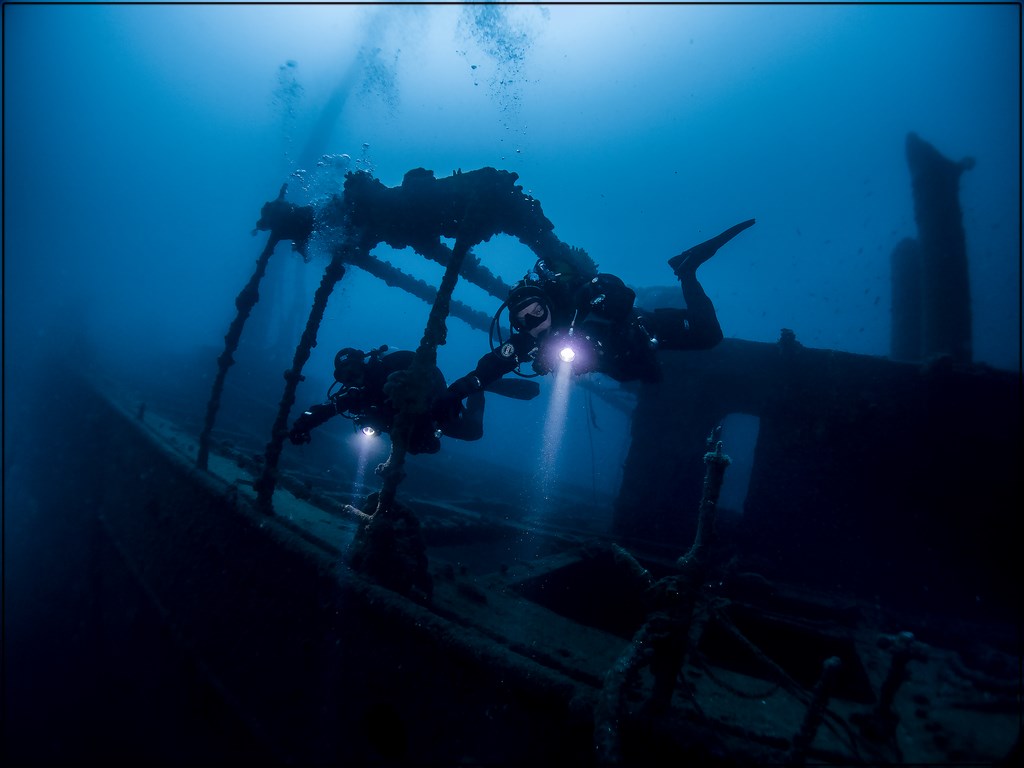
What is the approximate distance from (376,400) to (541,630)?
2.77 metres

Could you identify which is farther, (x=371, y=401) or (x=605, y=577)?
(x=605, y=577)

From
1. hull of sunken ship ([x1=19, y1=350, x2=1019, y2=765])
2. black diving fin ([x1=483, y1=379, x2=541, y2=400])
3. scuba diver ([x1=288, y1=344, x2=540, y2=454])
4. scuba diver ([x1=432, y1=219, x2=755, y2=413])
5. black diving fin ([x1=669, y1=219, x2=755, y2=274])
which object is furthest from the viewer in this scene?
black diving fin ([x1=669, y1=219, x2=755, y2=274])

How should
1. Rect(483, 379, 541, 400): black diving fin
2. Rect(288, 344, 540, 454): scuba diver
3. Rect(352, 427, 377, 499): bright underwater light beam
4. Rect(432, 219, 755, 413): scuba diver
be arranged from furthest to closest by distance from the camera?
1. Rect(352, 427, 377, 499): bright underwater light beam
2. Rect(483, 379, 541, 400): black diving fin
3. Rect(288, 344, 540, 454): scuba diver
4. Rect(432, 219, 755, 413): scuba diver

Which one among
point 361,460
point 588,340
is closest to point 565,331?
point 588,340

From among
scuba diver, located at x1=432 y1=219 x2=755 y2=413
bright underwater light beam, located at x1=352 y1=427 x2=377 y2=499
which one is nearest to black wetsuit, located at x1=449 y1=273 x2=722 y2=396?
scuba diver, located at x1=432 y1=219 x2=755 y2=413

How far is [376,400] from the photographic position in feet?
16.0

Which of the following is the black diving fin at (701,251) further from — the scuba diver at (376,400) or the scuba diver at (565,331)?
the scuba diver at (376,400)

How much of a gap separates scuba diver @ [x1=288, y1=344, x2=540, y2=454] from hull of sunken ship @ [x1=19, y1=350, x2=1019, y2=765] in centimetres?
86

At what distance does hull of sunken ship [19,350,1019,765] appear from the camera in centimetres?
244

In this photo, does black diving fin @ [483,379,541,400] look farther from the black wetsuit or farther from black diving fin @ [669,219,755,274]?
black diving fin @ [669,219,755,274]

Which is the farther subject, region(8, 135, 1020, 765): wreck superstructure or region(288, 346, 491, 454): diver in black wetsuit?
region(288, 346, 491, 454): diver in black wetsuit

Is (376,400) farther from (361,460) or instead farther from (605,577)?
(361,460)

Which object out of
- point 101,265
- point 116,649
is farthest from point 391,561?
point 101,265

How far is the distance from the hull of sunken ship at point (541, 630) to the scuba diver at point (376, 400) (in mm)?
864
